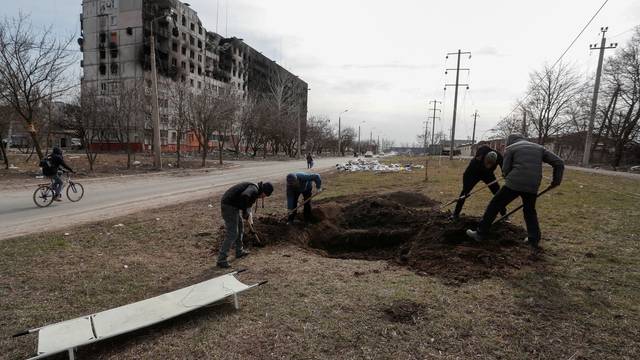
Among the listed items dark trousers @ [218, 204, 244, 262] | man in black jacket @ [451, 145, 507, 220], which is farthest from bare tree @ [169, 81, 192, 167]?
man in black jacket @ [451, 145, 507, 220]

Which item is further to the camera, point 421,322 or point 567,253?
point 567,253

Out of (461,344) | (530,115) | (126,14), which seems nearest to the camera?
(461,344)

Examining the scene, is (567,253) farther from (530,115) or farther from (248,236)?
(530,115)

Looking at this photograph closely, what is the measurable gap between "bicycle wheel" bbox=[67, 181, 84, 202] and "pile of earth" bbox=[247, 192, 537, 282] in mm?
7589

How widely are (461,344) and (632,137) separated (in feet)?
142

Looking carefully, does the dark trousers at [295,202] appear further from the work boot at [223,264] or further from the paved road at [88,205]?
the paved road at [88,205]

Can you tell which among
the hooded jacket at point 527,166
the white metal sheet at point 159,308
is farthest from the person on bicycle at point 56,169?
the hooded jacket at point 527,166

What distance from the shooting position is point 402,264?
16.9 feet

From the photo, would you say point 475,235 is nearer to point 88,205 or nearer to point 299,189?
point 299,189

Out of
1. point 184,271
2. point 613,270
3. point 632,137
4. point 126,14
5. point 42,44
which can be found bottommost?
point 184,271

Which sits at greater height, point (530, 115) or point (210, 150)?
point (530, 115)

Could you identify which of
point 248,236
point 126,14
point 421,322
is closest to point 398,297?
point 421,322

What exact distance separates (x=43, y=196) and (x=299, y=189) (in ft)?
25.9

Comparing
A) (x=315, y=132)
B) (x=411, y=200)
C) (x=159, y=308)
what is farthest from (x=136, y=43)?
(x=159, y=308)
